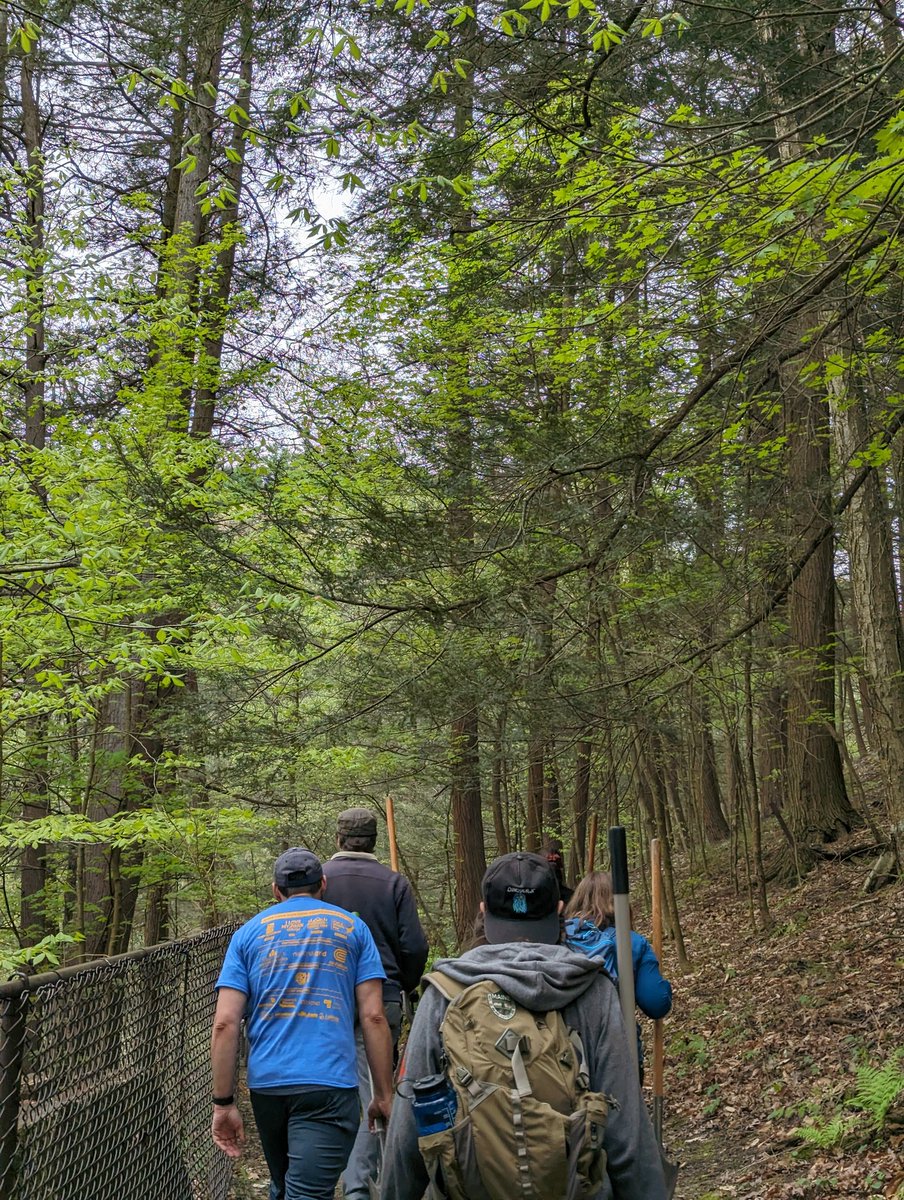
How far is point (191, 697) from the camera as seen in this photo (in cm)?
1069

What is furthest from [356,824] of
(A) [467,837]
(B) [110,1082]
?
(A) [467,837]

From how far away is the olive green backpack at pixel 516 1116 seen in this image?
2420 millimetres

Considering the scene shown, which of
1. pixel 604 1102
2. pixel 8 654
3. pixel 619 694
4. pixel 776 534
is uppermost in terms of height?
pixel 776 534

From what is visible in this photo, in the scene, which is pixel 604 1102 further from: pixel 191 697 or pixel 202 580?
pixel 191 697

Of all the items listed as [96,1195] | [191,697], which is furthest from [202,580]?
[96,1195]

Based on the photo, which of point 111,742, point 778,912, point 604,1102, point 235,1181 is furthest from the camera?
point 111,742

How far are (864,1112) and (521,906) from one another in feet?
13.7

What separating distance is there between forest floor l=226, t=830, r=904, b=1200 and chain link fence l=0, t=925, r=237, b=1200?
1688mm

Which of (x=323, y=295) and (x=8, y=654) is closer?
(x=8, y=654)

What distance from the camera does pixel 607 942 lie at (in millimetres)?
4484

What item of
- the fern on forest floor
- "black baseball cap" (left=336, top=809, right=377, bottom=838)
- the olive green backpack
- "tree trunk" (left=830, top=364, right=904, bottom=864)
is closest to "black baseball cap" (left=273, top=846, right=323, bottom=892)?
"black baseball cap" (left=336, top=809, right=377, bottom=838)

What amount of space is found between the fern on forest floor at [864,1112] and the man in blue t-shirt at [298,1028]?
3.13 m

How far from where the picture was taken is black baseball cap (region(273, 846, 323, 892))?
13.4 ft

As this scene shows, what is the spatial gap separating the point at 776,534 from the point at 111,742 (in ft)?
29.1
